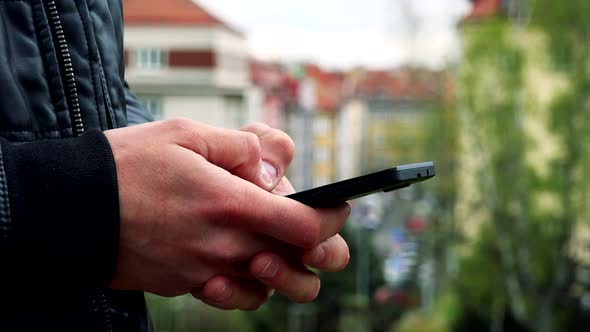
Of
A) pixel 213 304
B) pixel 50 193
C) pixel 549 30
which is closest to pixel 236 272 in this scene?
pixel 213 304

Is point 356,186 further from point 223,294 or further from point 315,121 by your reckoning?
point 315,121

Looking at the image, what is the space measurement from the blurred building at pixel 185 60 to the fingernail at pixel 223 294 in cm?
697

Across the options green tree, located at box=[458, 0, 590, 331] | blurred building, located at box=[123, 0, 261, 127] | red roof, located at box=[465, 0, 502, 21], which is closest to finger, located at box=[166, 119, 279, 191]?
blurred building, located at box=[123, 0, 261, 127]

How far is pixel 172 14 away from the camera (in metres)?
10.2

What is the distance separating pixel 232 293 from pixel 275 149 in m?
0.14

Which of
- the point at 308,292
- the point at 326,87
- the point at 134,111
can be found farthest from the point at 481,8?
the point at 308,292

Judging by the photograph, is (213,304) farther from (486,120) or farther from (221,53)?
(486,120)

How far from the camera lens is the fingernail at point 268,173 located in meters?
0.67

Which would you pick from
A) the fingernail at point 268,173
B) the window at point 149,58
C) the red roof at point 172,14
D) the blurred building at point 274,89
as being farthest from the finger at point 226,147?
the blurred building at point 274,89

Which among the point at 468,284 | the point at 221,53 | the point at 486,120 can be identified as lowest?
the point at 468,284

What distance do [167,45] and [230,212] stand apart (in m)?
9.19

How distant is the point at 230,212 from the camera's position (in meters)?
0.57

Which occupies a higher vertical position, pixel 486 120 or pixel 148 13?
pixel 148 13

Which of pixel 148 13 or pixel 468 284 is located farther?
pixel 468 284
